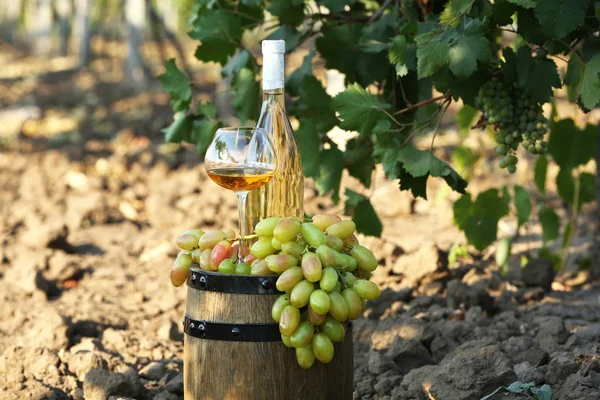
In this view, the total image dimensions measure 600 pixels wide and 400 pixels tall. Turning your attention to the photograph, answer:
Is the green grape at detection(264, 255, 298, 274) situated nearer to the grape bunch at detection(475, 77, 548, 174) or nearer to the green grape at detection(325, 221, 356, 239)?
the green grape at detection(325, 221, 356, 239)

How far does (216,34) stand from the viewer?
3.62m

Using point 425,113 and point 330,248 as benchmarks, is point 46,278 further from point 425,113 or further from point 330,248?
point 330,248

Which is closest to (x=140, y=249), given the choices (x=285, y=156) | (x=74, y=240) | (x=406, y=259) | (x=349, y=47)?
(x=74, y=240)

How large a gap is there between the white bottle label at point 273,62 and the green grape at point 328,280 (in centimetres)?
64

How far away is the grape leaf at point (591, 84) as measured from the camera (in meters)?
2.78

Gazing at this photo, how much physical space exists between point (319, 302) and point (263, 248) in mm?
234

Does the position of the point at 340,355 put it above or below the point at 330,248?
below

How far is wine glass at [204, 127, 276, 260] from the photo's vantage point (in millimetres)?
2453

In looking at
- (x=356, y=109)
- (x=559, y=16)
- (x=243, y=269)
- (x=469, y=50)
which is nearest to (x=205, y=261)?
(x=243, y=269)

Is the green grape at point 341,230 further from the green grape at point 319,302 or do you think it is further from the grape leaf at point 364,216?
the grape leaf at point 364,216

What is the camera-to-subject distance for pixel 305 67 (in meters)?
3.84

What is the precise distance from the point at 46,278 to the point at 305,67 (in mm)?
2376

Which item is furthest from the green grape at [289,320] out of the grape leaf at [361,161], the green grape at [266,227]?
the grape leaf at [361,161]

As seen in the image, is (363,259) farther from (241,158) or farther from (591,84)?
(591,84)
